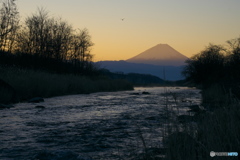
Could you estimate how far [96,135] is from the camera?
726 centimetres

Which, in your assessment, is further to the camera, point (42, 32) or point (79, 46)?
point (79, 46)

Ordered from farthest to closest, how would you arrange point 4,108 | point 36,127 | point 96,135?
point 4,108 → point 36,127 → point 96,135

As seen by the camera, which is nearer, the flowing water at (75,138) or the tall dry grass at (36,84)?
the flowing water at (75,138)

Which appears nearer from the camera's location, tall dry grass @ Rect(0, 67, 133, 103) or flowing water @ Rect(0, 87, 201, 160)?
flowing water @ Rect(0, 87, 201, 160)

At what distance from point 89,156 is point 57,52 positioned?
32803 millimetres

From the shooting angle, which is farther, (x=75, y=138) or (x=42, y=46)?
(x=42, y=46)

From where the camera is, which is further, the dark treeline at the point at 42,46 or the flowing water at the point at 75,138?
the dark treeline at the point at 42,46

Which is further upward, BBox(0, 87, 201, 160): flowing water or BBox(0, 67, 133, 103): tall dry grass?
BBox(0, 67, 133, 103): tall dry grass

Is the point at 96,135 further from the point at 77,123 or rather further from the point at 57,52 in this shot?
the point at 57,52

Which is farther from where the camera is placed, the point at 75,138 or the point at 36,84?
the point at 36,84

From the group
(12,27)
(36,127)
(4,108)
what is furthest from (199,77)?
(36,127)

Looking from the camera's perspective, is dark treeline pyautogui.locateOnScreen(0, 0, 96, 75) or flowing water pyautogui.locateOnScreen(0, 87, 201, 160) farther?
dark treeline pyautogui.locateOnScreen(0, 0, 96, 75)

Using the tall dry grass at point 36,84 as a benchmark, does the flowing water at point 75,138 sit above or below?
below

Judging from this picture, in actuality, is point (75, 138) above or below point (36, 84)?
below
